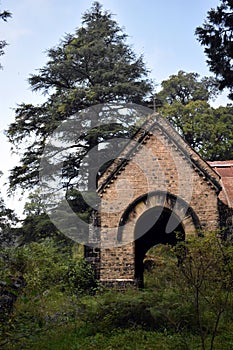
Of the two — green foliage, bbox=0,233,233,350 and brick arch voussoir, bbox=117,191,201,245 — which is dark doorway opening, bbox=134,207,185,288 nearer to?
brick arch voussoir, bbox=117,191,201,245

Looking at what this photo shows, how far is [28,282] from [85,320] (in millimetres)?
1511

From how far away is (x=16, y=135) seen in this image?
22.8m

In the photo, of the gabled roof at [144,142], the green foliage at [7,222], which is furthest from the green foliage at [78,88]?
the gabled roof at [144,142]

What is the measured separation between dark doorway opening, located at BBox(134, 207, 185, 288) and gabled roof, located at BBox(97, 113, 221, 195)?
1.70m

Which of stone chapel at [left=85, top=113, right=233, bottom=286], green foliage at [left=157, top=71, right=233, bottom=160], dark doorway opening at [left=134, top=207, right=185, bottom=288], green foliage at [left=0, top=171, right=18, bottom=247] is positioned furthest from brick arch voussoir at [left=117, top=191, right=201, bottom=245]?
green foliage at [left=157, top=71, right=233, bottom=160]

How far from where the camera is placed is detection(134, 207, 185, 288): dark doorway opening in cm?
1367

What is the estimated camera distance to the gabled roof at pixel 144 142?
1261cm

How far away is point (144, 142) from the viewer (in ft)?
43.0

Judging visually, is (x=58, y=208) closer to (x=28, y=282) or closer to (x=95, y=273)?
(x=95, y=273)

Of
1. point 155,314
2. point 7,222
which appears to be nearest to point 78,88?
point 7,222

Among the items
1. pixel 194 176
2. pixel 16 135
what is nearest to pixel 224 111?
pixel 16 135

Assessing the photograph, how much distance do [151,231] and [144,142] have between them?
177 inches

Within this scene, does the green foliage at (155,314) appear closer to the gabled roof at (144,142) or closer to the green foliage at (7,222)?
the gabled roof at (144,142)

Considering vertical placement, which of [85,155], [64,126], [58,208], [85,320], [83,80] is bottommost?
[85,320]
